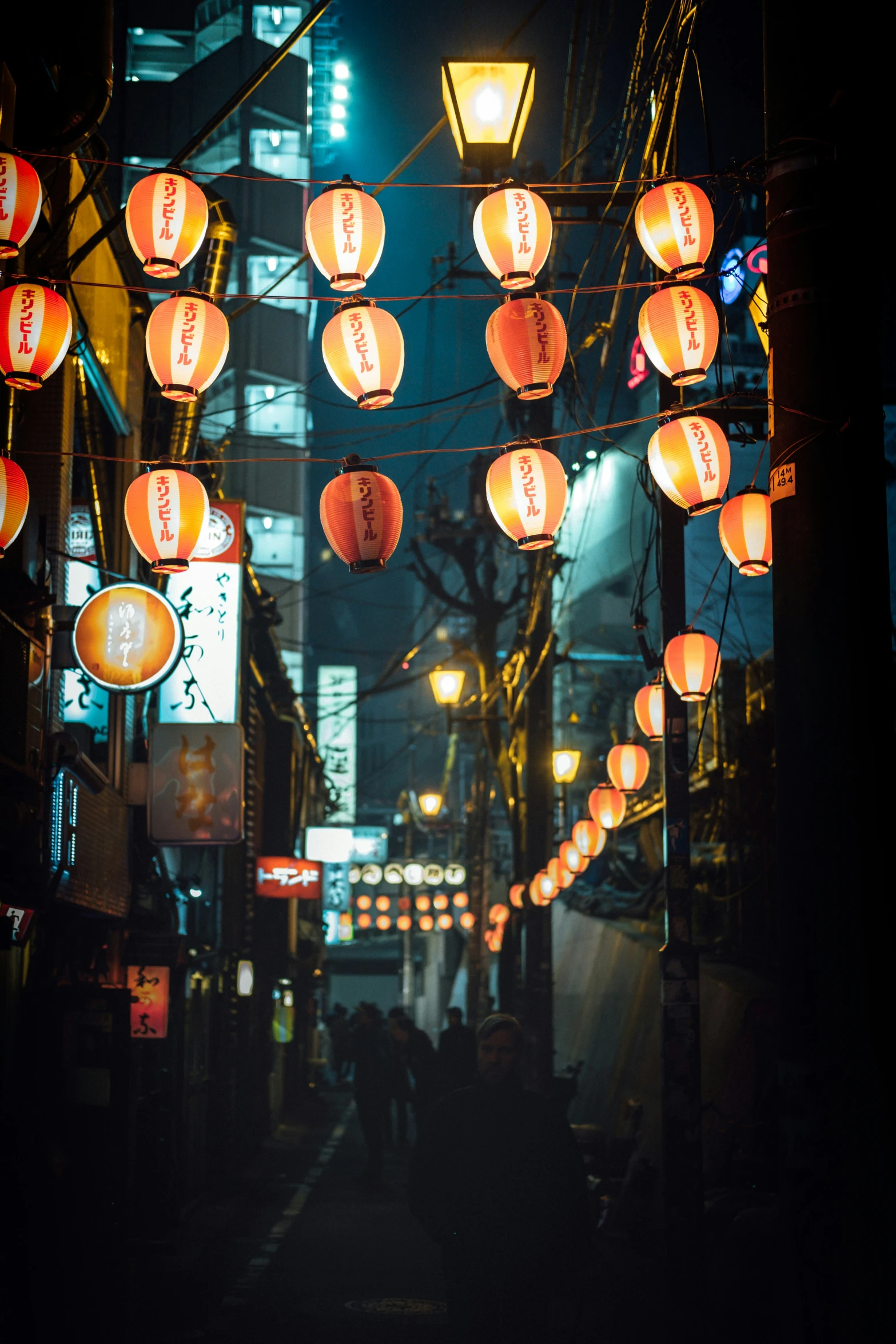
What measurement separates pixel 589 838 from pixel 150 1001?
440 inches

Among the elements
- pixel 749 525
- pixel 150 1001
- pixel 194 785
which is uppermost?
pixel 749 525

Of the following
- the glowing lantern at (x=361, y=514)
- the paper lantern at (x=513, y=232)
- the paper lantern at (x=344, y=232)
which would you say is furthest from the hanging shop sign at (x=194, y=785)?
the paper lantern at (x=513, y=232)

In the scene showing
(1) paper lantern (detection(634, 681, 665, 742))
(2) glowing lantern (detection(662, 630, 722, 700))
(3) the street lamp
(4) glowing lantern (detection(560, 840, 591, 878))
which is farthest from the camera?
(4) glowing lantern (detection(560, 840, 591, 878))

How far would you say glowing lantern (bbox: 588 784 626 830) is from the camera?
22875 millimetres

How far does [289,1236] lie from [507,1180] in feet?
35.5

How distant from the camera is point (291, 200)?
56.1 m

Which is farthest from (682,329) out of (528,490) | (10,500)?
(10,500)

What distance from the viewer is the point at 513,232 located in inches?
382

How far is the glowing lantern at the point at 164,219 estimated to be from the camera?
382 inches

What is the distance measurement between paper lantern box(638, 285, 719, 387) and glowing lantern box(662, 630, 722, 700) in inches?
174

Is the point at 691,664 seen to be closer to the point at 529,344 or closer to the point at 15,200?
the point at 529,344

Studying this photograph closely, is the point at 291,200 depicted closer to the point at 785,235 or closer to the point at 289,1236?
the point at 289,1236

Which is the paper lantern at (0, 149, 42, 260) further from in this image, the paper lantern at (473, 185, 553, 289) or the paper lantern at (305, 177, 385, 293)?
the paper lantern at (473, 185, 553, 289)

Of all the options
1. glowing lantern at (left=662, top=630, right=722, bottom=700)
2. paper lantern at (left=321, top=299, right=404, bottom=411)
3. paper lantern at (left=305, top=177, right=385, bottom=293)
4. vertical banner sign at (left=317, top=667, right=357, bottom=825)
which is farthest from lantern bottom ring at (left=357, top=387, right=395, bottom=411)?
vertical banner sign at (left=317, top=667, right=357, bottom=825)
